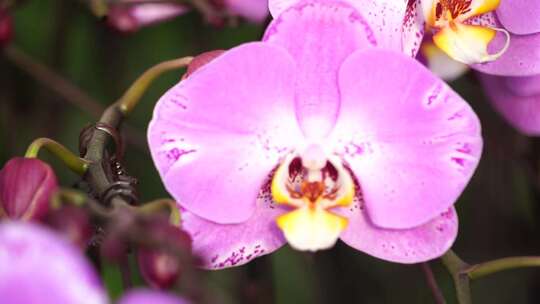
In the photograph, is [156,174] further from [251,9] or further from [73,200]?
[73,200]

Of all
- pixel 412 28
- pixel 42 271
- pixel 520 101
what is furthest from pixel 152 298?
pixel 520 101

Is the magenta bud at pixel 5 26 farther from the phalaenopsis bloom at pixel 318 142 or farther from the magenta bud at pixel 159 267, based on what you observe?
the magenta bud at pixel 159 267

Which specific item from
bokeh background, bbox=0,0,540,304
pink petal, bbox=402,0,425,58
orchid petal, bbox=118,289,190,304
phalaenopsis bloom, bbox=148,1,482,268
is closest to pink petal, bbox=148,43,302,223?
phalaenopsis bloom, bbox=148,1,482,268

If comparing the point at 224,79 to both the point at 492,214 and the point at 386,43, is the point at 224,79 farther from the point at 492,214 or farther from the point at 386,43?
the point at 492,214

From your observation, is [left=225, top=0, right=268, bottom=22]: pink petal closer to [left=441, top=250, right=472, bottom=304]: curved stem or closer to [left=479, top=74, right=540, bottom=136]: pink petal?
[left=479, top=74, right=540, bottom=136]: pink petal

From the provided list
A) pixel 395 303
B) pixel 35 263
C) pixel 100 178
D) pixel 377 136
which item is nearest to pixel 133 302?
pixel 35 263

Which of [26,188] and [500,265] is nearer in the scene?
[26,188]
